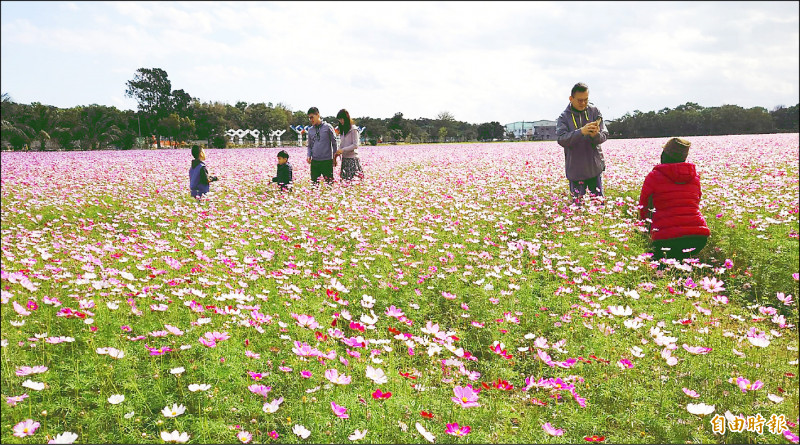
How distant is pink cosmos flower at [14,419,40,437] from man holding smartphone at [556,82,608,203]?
20.1 feet

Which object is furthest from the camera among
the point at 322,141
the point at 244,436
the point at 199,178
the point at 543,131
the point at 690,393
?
the point at 543,131

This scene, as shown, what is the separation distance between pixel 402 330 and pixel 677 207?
3.32 metres

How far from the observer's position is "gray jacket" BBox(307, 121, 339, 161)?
912 cm

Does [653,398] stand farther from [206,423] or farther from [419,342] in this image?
[206,423]

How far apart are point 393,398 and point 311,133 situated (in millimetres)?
7521

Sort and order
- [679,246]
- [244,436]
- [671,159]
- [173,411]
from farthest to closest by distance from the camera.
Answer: [671,159]
[679,246]
[173,411]
[244,436]

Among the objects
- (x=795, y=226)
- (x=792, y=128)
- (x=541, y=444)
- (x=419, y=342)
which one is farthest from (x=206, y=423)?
(x=792, y=128)

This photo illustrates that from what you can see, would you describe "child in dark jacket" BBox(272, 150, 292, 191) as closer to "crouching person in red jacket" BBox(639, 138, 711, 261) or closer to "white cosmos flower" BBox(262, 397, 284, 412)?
"crouching person in red jacket" BBox(639, 138, 711, 261)

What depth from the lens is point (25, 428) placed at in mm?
2119

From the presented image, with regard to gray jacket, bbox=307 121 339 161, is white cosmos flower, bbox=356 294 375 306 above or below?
below

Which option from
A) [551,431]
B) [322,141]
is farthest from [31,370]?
[322,141]

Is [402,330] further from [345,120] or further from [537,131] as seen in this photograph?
[537,131]

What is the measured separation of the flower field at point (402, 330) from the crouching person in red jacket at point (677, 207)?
31cm

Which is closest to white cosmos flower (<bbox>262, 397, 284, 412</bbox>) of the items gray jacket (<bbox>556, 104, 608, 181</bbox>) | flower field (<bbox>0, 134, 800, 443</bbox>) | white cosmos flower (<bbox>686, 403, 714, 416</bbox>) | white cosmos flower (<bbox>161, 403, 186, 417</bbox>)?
flower field (<bbox>0, 134, 800, 443</bbox>)
